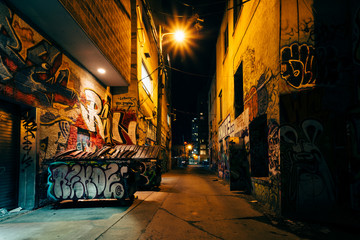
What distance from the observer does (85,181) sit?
681 centimetres

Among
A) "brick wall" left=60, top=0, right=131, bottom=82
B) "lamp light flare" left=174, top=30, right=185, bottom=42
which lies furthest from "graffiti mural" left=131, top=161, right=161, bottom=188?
"lamp light flare" left=174, top=30, right=185, bottom=42

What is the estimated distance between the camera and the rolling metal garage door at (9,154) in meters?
5.90

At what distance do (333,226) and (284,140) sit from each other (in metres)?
2.20

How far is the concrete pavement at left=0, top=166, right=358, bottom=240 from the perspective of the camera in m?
4.29

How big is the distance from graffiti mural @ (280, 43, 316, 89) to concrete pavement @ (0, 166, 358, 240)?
12.4 ft

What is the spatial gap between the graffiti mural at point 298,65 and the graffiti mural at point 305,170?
109 cm

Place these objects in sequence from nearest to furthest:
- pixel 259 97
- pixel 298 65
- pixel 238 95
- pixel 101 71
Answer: pixel 298 65 → pixel 259 97 → pixel 101 71 → pixel 238 95

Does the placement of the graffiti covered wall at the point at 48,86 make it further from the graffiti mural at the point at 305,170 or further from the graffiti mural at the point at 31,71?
the graffiti mural at the point at 305,170

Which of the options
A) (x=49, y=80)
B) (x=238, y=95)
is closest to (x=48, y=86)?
(x=49, y=80)

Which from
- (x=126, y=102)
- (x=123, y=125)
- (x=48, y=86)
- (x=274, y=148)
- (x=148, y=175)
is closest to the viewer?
(x=274, y=148)

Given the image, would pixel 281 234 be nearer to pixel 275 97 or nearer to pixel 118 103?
pixel 275 97

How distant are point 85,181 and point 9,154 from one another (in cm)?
221

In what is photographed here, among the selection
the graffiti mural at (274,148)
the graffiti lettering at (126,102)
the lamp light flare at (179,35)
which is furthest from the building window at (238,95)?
the graffiti lettering at (126,102)

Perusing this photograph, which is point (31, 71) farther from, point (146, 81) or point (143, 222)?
point (146, 81)
